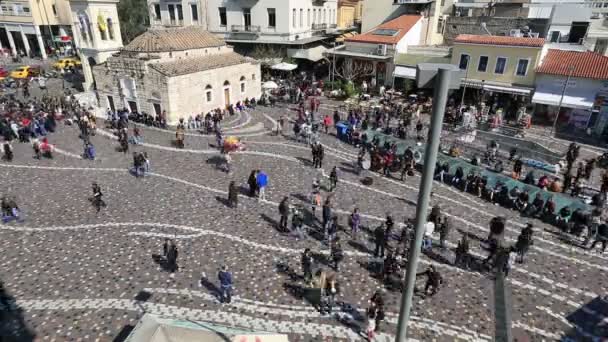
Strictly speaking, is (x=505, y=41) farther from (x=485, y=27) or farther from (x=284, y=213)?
(x=284, y=213)

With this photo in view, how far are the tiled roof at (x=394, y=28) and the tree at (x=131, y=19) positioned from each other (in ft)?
112

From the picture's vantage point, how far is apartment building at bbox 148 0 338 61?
42.5m

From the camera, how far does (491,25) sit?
135 ft

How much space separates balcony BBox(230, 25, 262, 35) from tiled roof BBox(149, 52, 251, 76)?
8.79 metres

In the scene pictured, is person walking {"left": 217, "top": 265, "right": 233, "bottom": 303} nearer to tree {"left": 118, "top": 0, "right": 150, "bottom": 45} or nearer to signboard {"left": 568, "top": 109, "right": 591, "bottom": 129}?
signboard {"left": 568, "top": 109, "right": 591, "bottom": 129}

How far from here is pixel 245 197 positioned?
1939 cm

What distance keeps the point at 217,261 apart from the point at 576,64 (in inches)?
Result: 1178

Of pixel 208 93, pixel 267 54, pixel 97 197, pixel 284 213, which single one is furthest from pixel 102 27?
pixel 284 213

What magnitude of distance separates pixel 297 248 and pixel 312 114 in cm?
1636

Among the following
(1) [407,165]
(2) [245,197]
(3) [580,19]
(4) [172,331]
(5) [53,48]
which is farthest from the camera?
(5) [53,48]

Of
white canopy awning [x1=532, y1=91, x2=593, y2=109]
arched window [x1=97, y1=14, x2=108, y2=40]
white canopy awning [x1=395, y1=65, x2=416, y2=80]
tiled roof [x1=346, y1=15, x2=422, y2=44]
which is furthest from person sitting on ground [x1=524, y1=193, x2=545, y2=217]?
arched window [x1=97, y1=14, x2=108, y2=40]

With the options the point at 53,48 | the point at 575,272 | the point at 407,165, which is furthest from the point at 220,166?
the point at 53,48

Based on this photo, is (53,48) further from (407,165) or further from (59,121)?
(407,165)

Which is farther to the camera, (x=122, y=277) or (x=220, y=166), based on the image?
(x=220, y=166)
